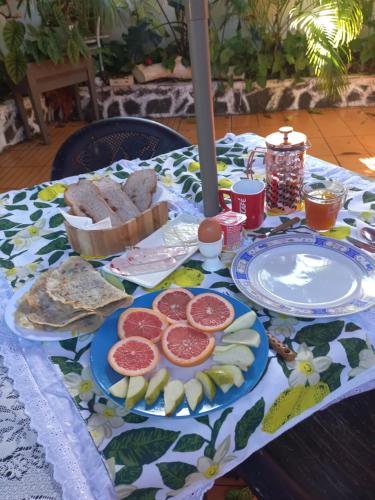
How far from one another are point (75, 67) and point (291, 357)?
408 centimetres

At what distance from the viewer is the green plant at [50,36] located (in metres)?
3.83

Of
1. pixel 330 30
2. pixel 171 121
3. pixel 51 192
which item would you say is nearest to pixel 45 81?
pixel 171 121

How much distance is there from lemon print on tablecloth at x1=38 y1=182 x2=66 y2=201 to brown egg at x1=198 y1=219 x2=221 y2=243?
638 millimetres

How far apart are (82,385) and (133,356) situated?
0.34 feet

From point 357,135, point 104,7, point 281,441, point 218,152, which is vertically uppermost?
point 104,7

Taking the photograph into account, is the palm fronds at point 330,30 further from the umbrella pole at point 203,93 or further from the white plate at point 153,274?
the white plate at point 153,274

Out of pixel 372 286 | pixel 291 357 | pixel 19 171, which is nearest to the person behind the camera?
pixel 291 357

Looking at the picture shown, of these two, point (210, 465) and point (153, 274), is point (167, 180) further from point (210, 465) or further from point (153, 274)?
point (210, 465)

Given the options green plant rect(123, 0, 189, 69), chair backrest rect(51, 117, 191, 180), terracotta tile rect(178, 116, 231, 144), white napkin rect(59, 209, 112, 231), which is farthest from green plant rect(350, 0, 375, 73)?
white napkin rect(59, 209, 112, 231)

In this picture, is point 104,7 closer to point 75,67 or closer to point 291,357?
point 75,67

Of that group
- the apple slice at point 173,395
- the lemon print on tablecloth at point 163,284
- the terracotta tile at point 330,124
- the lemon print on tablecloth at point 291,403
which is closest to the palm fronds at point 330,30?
the terracotta tile at point 330,124

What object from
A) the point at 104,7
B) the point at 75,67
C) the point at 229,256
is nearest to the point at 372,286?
the point at 229,256

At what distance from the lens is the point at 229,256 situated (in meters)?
1.08

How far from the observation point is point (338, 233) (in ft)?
3.71
